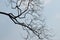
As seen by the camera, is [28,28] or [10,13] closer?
[10,13]

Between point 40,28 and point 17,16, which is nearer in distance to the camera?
point 17,16

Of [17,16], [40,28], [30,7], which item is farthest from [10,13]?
[40,28]

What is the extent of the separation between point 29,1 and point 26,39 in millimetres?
2601

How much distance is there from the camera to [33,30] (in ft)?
45.3

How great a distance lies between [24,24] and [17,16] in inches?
32.5

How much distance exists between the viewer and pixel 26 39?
47.4 ft

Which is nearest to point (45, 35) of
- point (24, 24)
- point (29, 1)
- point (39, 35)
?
point (39, 35)

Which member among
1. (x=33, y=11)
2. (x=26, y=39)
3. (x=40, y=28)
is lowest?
(x=26, y=39)

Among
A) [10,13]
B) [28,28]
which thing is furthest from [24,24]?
[10,13]

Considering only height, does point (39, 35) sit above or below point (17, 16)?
below

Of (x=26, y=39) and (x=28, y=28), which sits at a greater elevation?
(x=28, y=28)

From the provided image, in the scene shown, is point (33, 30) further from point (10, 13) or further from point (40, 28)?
point (10, 13)

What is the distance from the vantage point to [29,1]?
1366 centimetres

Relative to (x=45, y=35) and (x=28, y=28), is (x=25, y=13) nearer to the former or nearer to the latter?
(x=28, y=28)
